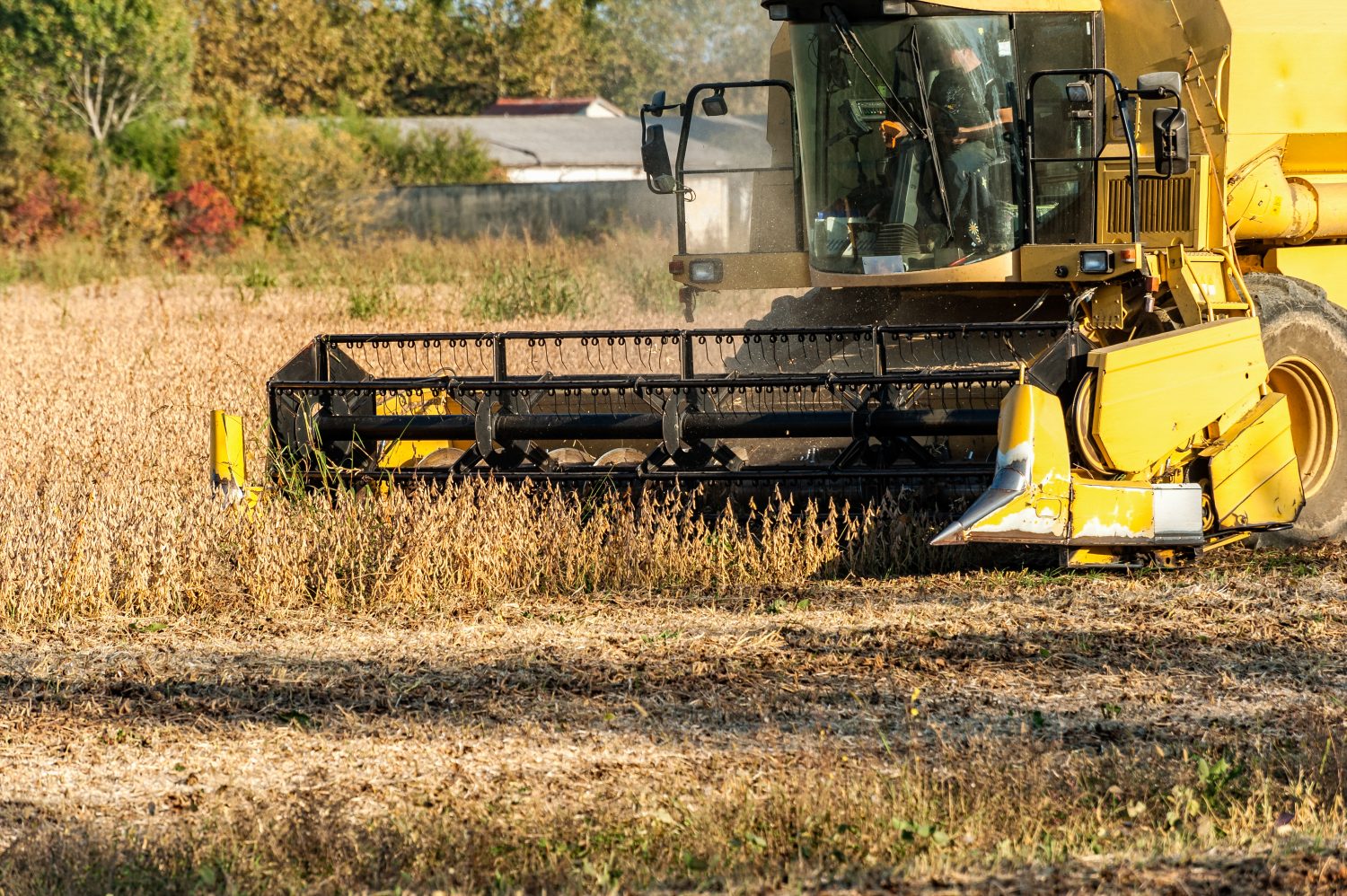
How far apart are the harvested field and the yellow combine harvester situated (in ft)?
1.12

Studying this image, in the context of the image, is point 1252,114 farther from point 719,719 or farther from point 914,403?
point 719,719

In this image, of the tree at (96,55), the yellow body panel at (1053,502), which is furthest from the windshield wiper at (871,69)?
the tree at (96,55)

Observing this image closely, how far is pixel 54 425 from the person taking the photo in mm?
8531

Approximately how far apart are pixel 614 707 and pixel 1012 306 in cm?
384

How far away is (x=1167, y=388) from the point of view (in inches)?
225

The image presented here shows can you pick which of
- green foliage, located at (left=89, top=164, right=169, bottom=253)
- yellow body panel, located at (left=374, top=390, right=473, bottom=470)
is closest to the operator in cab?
yellow body panel, located at (left=374, top=390, right=473, bottom=470)

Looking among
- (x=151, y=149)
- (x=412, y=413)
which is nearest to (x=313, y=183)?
(x=151, y=149)

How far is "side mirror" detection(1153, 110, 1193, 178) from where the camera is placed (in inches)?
240

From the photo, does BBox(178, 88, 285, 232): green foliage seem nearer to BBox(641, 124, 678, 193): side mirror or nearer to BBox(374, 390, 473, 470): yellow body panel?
BBox(641, 124, 678, 193): side mirror

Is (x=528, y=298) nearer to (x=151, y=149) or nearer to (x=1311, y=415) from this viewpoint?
(x=1311, y=415)

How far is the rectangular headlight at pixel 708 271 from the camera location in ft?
25.2

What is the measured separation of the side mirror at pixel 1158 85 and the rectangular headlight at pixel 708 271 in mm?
2240

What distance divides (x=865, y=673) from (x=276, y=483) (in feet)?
9.64

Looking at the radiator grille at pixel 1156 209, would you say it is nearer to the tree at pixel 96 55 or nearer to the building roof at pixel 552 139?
the building roof at pixel 552 139
